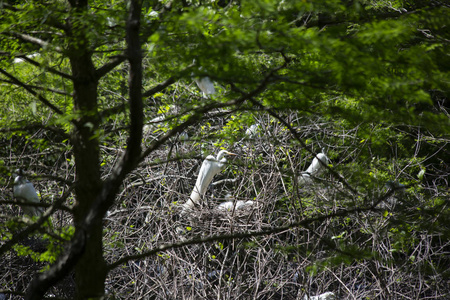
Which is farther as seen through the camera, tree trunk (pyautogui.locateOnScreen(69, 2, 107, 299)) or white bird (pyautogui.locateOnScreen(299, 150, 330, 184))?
white bird (pyautogui.locateOnScreen(299, 150, 330, 184))

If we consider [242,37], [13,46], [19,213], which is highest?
[242,37]

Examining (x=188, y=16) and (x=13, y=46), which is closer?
(x=188, y=16)

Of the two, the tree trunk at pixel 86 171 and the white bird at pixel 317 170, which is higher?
the tree trunk at pixel 86 171

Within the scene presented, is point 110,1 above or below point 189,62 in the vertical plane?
below

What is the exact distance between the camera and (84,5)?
7.37 feet

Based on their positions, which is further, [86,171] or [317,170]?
[317,170]

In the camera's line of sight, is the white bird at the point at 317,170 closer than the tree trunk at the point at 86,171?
No

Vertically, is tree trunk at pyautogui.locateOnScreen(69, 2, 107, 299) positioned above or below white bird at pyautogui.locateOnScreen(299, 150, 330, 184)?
above

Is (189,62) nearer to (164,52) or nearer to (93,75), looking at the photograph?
(164,52)

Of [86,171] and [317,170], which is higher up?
[86,171]

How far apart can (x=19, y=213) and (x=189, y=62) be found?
308 cm

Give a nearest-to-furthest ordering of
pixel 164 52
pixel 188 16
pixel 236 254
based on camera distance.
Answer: pixel 188 16
pixel 164 52
pixel 236 254

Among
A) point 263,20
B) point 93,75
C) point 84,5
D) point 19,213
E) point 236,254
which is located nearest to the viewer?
point 263,20

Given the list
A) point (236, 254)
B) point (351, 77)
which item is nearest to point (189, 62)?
point (351, 77)
